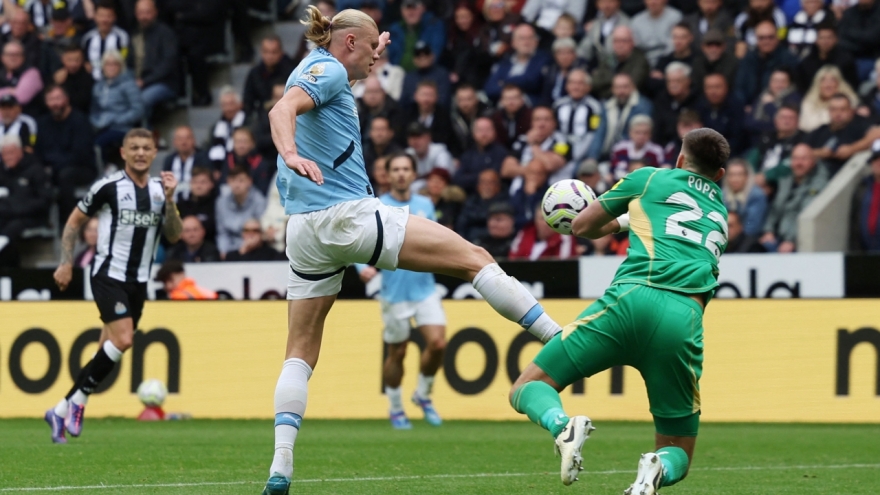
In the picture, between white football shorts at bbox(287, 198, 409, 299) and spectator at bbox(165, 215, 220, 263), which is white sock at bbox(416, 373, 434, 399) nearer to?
spectator at bbox(165, 215, 220, 263)

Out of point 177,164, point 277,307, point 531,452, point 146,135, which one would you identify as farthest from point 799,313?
point 177,164

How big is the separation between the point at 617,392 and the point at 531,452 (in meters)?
3.60

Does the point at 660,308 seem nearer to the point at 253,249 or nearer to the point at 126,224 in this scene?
the point at 126,224

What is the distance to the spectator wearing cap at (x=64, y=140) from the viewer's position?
19062mm

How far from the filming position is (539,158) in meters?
16.4

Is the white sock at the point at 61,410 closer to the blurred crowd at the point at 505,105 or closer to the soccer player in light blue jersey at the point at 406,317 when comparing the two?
the soccer player in light blue jersey at the point at 406,317

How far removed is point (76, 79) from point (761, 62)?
9548mm

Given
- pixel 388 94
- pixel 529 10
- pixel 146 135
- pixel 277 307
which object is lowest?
pixel 277 307

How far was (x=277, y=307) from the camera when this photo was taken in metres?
14.3

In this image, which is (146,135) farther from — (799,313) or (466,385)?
(799,313)

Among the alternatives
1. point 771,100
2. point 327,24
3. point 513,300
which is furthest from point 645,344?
point 771,100

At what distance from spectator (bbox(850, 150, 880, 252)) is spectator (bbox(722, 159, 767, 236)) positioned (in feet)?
3.26

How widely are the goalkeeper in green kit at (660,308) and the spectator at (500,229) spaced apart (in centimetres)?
923

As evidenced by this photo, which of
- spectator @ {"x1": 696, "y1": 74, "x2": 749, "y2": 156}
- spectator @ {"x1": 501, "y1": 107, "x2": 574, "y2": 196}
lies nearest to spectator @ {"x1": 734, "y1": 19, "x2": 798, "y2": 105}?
spectator @ {"x1": 696, "y1": 74, "x2": 749, "y2": 156}
